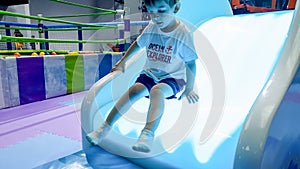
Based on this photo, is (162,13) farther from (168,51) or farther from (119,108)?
(119,108)

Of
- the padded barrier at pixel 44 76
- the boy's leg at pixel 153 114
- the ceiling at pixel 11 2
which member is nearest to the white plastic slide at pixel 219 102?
the boy's leg at pixel 153 114

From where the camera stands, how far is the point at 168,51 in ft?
2.68

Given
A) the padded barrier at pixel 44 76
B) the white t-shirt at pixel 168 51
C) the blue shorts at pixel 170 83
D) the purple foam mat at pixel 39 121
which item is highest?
the white t-shirt at pixel 168 51

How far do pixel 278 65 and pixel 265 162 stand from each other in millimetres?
227

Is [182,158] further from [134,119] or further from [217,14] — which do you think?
[217,14]

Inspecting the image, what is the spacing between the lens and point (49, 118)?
4.88ft

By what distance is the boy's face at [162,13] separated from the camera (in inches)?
27.1

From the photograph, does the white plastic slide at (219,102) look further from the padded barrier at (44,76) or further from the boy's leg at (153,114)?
the padded barrier at (44,76)

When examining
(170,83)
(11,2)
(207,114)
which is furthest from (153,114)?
(11,2)

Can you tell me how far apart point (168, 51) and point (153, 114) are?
0.72 feet

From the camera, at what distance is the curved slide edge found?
0.52 m

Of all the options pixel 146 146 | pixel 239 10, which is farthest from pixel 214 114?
pixel 239 10

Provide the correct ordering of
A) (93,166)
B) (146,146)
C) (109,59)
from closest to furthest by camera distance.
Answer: (146,146)
(93,166)
(109,59)

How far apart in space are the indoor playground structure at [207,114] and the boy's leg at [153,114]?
0.35 ft
